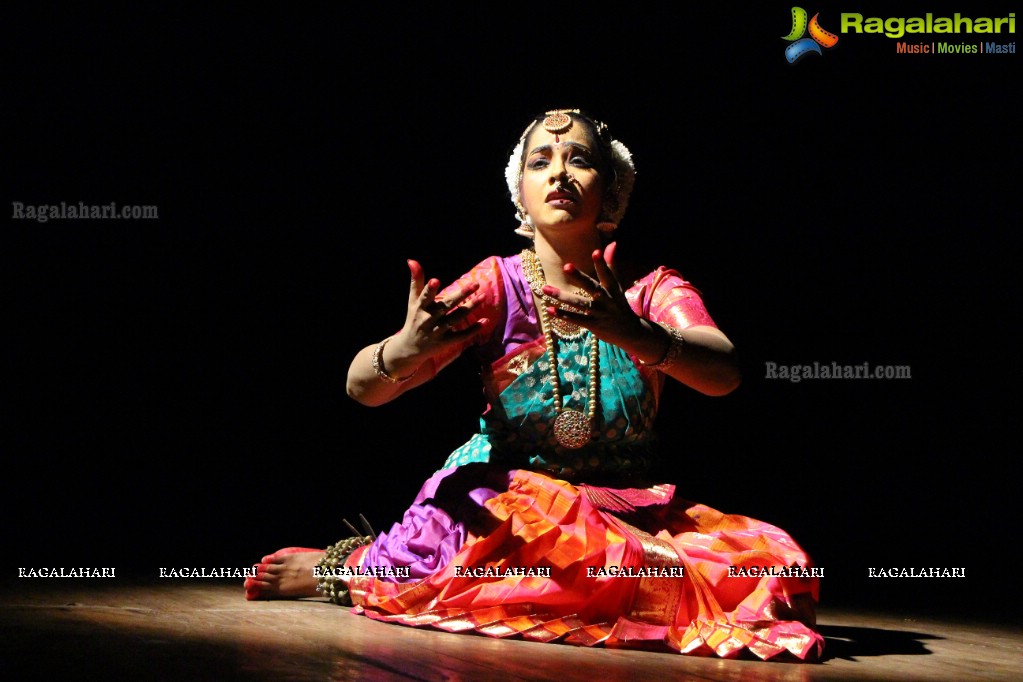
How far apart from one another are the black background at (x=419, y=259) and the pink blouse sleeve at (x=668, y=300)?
46.0 inches

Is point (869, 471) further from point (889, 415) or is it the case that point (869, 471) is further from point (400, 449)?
point (400, 449)

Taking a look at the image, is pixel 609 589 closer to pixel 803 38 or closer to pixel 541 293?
pixel 541 293

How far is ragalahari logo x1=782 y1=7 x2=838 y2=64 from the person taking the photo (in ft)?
12.3

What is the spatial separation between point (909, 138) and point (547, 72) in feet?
4.24

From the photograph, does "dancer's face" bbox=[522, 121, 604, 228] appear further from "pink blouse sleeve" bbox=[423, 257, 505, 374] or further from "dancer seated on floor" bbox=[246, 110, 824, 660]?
"pink blouse sleeve" bbox=[423, 257, 505, 374]

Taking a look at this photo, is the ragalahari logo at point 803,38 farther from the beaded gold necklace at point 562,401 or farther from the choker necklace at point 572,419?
the choker necklace at point 572,419

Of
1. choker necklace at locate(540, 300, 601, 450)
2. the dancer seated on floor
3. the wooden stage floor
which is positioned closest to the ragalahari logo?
the dancer seated on floor

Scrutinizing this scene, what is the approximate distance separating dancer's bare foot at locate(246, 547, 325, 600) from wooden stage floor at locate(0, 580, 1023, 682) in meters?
0.04

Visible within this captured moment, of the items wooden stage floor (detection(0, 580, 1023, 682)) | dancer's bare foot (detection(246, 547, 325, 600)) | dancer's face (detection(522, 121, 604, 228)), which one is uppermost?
dancer's face (detection(522, 121, 604, 228))

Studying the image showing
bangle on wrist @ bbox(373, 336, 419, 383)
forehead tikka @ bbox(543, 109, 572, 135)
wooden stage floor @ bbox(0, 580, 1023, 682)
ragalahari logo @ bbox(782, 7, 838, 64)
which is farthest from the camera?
ragalahari logo @ bbox(782, 7, 838, 64)

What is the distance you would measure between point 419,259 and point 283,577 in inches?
57.0

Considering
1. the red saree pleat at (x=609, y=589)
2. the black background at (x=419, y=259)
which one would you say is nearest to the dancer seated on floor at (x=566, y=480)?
the red saree pleat at (x=609, y=589)

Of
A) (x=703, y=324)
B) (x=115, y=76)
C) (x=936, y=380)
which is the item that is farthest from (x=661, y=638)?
(x=115, y=76)

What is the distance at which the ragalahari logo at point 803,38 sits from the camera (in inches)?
148
